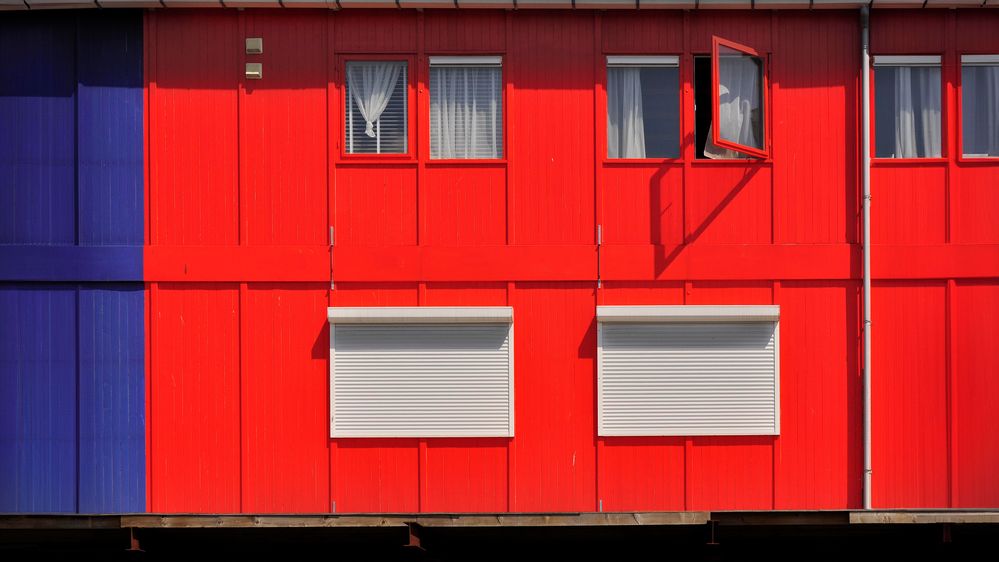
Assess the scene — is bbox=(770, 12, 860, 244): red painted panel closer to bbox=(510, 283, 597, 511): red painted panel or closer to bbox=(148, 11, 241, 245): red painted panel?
bbox=(510, 283, 597, 511): red painted panel

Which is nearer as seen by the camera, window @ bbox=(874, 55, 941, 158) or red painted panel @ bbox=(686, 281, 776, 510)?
red painted panel @ bbox=(686, 281, 776, 510)

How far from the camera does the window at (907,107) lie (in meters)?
8.43

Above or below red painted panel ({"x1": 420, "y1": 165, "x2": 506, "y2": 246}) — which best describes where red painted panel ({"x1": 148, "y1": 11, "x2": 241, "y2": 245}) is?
above

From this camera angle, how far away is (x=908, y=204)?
8.33m

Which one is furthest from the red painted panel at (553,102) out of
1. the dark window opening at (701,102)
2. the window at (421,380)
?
the window at (421,380)

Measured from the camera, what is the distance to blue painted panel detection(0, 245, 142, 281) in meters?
8.18

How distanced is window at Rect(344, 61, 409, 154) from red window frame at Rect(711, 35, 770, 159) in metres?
2.86

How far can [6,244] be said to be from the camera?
822 cm

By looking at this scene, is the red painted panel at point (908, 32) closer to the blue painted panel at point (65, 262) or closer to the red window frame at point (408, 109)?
the red window frame at point (408, 109)

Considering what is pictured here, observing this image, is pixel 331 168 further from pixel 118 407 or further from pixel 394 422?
pixel 118 407

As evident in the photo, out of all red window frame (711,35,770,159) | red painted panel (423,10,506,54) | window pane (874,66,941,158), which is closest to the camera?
red window frame (711,35,770,159)

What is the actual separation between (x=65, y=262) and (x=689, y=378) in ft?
19.6

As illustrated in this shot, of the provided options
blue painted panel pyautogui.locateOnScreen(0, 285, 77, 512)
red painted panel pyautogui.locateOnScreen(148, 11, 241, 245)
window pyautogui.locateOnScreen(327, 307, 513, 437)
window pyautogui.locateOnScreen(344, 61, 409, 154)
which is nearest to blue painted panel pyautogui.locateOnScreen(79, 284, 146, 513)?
blue painted panel pyautogui.locateOnScreen(0, 285, 77, 512)

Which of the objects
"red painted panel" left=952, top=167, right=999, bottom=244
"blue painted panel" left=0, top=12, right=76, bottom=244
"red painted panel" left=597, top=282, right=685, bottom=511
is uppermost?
"blue painted panel" left=0, top=12, right=76, bottom=244
